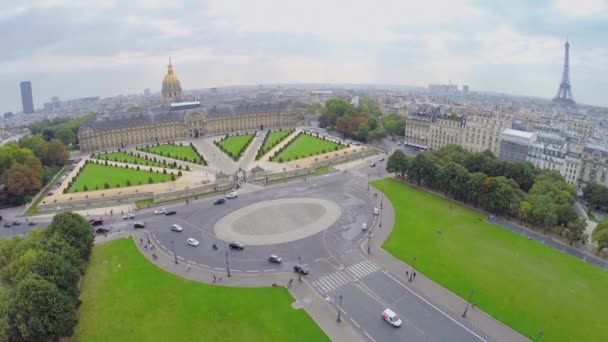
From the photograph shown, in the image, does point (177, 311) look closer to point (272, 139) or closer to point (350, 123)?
point (272, 139)

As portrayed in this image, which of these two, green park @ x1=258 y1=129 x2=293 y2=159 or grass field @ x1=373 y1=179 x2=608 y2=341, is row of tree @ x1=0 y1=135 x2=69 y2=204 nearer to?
green park @ x1=258 y1=129 x2=293 y2=159

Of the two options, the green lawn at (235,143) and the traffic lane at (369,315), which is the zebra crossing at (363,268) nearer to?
the traffic lane at (369,315)

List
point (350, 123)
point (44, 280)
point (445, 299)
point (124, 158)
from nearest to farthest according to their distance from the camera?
point (44, 280) → point (445, 299) → point (124, 158) → point (350, 123)

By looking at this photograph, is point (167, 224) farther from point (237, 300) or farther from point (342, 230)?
point (342, 230)

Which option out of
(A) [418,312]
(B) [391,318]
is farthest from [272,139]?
(B) [391,318]

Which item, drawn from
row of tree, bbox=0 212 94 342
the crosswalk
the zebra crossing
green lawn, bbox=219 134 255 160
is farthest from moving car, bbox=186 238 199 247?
green lawn, bbox=219 134 255 160
